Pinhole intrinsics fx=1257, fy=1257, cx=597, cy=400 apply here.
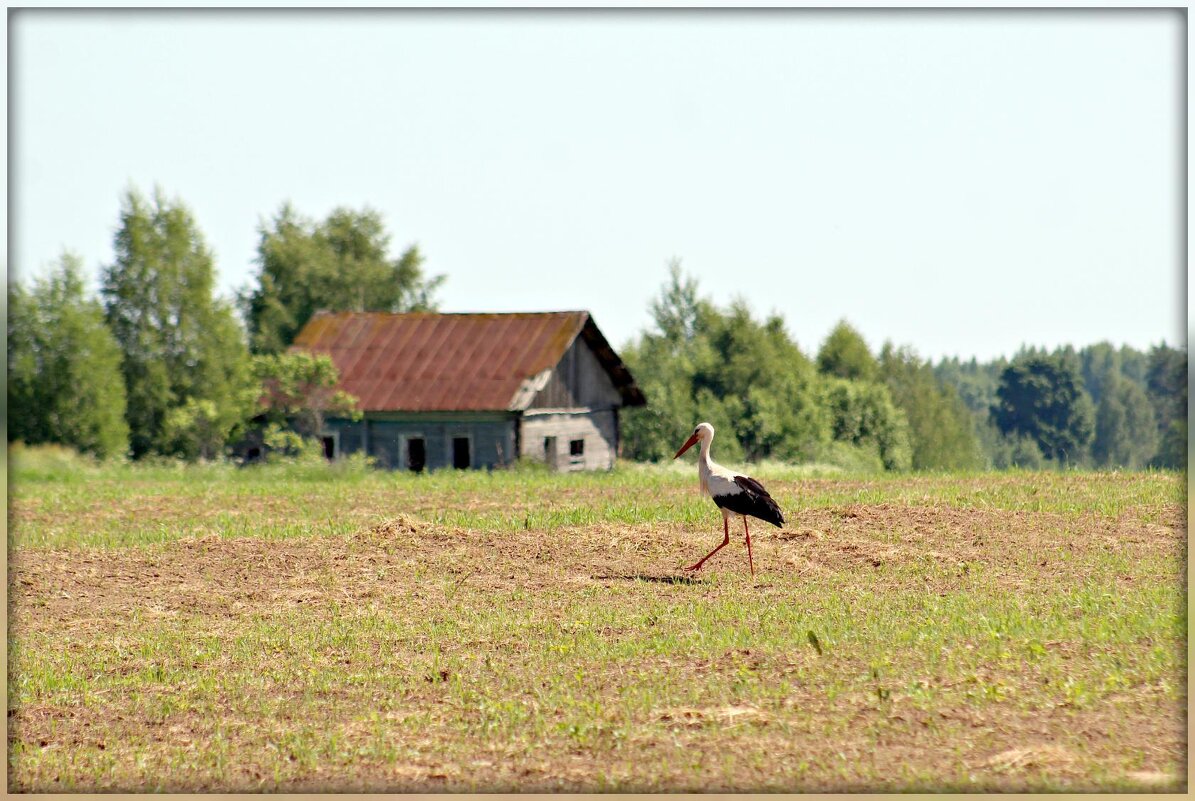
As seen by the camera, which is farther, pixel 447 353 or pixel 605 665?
pixel 447 353

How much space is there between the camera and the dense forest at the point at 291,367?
3916 cm

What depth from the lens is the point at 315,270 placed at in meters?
65.0

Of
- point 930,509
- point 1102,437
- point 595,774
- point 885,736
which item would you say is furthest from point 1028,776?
point 1102,437

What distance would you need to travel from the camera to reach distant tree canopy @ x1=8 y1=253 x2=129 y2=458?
39.1 m

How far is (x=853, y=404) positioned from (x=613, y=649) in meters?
54.3

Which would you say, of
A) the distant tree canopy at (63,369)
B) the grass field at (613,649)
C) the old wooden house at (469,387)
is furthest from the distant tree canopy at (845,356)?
the grass field at (613,649)

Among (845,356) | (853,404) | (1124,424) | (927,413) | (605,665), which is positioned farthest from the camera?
(1124,424)

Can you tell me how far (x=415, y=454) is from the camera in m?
38.1

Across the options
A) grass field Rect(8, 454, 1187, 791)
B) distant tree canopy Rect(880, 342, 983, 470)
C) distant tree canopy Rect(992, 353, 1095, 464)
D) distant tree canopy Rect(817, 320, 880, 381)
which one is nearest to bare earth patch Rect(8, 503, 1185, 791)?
grass field Rect(8, 454, 1187, 791)

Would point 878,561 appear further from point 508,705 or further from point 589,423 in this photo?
point 589,423

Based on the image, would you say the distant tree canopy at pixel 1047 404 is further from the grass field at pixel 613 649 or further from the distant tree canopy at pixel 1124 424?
the grass field at pixel 613 649

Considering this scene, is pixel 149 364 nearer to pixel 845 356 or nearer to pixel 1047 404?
pixel 845 356

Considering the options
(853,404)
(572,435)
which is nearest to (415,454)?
(572,435)

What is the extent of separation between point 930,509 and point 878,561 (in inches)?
135
